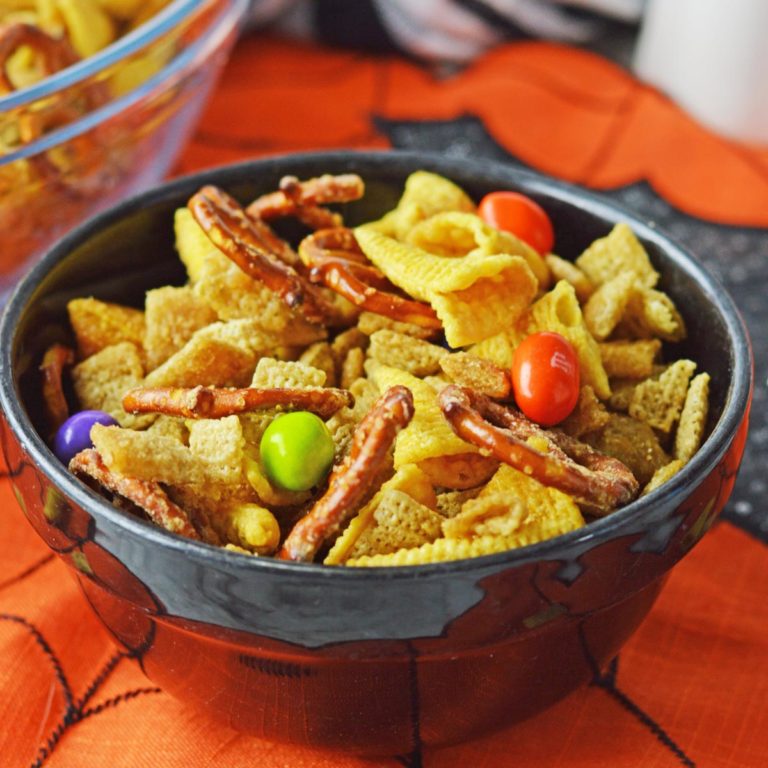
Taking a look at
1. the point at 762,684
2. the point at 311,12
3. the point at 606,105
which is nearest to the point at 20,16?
the point at 311,12

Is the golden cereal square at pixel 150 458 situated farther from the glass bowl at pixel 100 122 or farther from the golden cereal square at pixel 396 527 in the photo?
the glass bowl at pixel 100 122

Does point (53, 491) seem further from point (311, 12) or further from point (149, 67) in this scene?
point (311, 12)

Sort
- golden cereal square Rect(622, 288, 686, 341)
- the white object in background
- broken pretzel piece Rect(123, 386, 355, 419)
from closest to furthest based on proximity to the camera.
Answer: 1. broken pretzel piece Rect(123, 386, 355, 419)
2. golden cereal square Rect(622, 288, 686, 341)
3. the white object in background

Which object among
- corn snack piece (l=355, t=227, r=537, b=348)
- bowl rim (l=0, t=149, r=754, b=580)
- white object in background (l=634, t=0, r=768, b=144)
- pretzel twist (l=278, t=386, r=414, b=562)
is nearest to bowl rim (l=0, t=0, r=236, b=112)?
bowl rim (l=0, t=149, r=754, b=580)

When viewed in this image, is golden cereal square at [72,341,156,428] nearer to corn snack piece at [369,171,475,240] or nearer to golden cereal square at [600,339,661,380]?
corn snack piece at [369,171,475,240]

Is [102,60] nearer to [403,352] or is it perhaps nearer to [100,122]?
[100,122]

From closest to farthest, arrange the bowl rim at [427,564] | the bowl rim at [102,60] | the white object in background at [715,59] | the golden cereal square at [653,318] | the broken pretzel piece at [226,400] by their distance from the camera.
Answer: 1. the bowl rim at [427,564]
2. the broken pretzel piece at [226,400]
3. the golden cereal square at [653,318]
4. the bowl rim at [102,60]
5. the white object in background at [715,59]

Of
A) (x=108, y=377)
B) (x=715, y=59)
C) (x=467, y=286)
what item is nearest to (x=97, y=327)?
(x=108, y=377)

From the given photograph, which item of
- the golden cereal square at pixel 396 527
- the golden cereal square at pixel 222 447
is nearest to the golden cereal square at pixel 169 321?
the golden cereal square at pixel 222 447
